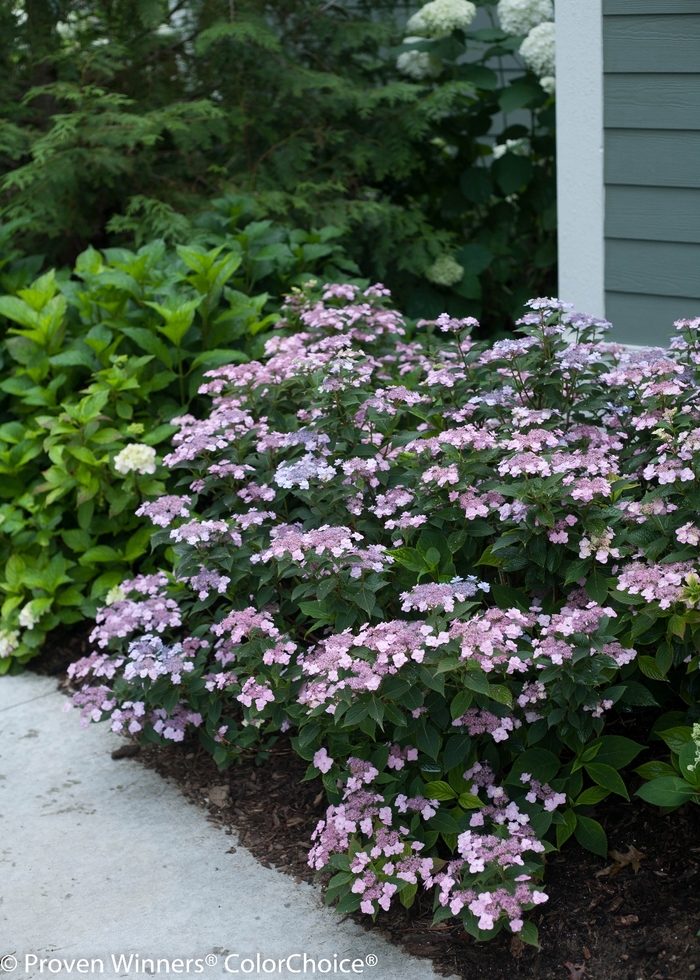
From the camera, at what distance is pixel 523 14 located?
4578mm

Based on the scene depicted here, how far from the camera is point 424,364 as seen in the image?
274cm

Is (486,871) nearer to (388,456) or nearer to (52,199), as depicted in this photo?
(388,456)

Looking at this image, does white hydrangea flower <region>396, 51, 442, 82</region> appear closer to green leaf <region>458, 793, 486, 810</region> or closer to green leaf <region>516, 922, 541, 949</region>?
green leaf <region>458, 793, 486, 810</region>

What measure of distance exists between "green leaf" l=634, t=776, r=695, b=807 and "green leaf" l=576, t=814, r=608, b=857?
15 centimetres

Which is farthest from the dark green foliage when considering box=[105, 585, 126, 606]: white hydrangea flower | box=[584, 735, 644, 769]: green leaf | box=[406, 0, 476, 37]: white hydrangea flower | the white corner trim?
box=[584, 735, 644, 769]: green leaf

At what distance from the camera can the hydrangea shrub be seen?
198 cm

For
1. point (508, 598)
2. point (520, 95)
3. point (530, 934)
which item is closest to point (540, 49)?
point (520, 95)

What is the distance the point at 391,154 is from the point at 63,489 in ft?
7.56

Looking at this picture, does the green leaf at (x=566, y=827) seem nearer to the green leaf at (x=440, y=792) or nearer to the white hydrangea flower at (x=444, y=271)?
the green leaf at (x=440, y=792)

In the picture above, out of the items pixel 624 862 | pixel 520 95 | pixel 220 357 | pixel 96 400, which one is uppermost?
pixel 520 95

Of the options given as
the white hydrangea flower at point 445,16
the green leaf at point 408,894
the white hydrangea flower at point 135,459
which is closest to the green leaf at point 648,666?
the green leaf at point 408,894

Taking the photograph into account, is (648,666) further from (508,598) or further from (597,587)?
(508,598)

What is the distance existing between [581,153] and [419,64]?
152 cm

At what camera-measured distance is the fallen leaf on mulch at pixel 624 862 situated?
2.14 meters
